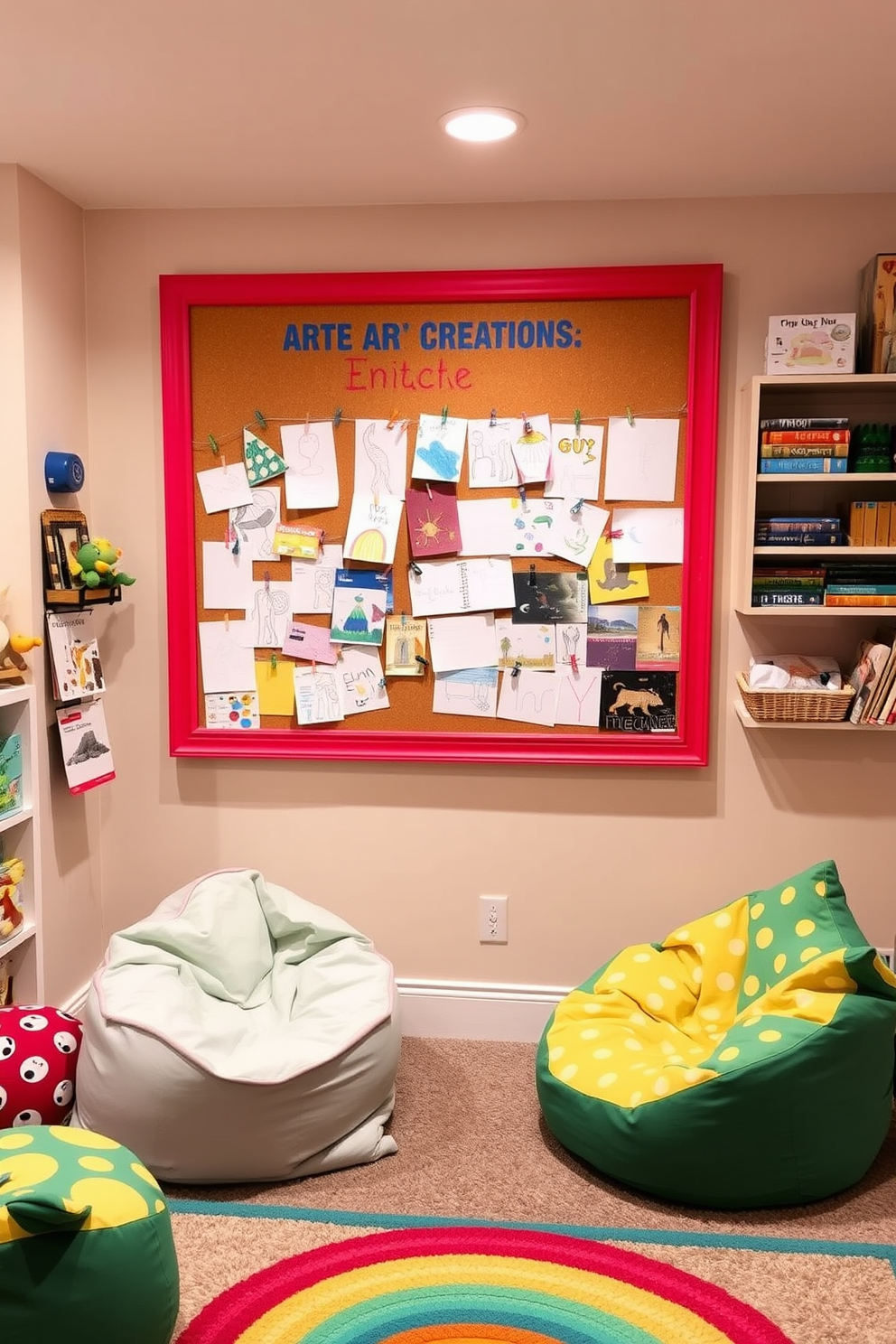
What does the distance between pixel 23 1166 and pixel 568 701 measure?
5.71 ft

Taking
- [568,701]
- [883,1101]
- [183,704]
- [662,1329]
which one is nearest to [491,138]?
[568,701]

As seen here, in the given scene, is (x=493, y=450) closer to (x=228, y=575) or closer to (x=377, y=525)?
(x=377, y=525)

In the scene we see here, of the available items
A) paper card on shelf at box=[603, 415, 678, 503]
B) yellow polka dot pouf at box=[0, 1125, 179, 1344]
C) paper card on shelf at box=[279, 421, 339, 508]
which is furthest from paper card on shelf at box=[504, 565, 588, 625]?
yellow polka dot pouf at box=[0, 1125, 179, 1344]

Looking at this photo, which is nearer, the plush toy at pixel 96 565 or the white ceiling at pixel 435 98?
the white ceiling at pixel 435 98

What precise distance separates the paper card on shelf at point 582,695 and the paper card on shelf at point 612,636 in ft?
0.14

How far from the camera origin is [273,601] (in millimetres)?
3141

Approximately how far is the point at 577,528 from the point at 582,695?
438mm

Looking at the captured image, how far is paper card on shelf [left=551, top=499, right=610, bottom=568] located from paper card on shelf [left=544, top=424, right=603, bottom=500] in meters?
0.03

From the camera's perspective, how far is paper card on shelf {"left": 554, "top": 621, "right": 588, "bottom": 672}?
120 inches

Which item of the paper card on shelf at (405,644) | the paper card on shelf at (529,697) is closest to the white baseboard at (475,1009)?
the paper card on shelf at (529,697)

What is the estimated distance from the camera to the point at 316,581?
123 inches

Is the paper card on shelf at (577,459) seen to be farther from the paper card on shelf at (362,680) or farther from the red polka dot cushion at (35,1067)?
the red polka dot cushion at (35,1067)

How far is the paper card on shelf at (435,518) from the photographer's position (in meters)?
3.06

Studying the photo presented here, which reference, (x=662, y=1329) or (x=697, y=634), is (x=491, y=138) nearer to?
(x=697, y=634)
